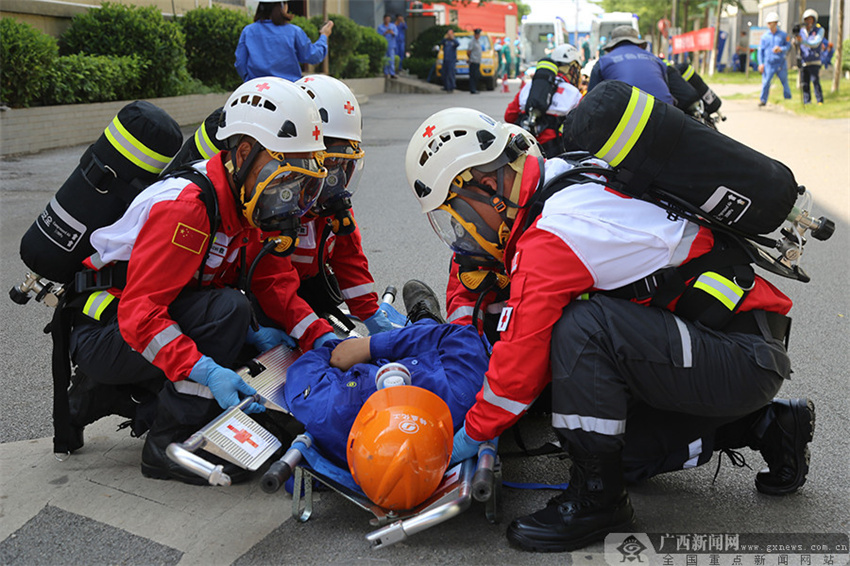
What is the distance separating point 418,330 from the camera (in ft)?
10.8

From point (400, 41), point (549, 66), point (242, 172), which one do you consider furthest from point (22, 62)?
point (400, 41)

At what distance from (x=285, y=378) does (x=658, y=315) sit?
1.51 meters

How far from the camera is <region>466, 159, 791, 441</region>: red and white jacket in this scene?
251cm

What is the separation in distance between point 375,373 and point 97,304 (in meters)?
1.07

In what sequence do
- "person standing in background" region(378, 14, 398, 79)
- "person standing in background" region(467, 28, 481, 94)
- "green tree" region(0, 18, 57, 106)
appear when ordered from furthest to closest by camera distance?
"person standing in background" region(378, 14, 398, 79), "person standing in background" region(467, 28, 481, 94), "green tree" region(0, 18, 57, 106)

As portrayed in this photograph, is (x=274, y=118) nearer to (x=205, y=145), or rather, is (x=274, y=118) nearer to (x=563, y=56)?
(x=205, y=145)

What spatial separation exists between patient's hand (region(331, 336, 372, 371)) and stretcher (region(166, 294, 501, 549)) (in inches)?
14.6

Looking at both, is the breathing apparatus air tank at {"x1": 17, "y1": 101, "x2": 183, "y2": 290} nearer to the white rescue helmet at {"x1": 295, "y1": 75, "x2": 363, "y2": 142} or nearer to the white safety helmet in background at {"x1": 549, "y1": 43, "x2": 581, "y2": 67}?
the white rescue helmet at {"x1": 295, "y1": 75, "x2": 363, "y2": 142}

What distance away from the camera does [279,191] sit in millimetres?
3127

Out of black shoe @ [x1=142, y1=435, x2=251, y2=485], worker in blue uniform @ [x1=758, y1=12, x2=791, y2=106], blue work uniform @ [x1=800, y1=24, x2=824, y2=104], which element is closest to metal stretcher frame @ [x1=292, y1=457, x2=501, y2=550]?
black shoe @ [x1=142, y1=435, x2=251, y2=485]

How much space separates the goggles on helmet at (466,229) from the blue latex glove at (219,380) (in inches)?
37.2

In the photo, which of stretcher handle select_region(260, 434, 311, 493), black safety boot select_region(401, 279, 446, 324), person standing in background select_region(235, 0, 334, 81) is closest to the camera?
stretcher handle select_region(260, 434, 311, 493)

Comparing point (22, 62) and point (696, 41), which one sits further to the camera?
point (696, 41)

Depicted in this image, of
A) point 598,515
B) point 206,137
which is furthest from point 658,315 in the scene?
point 206,137
